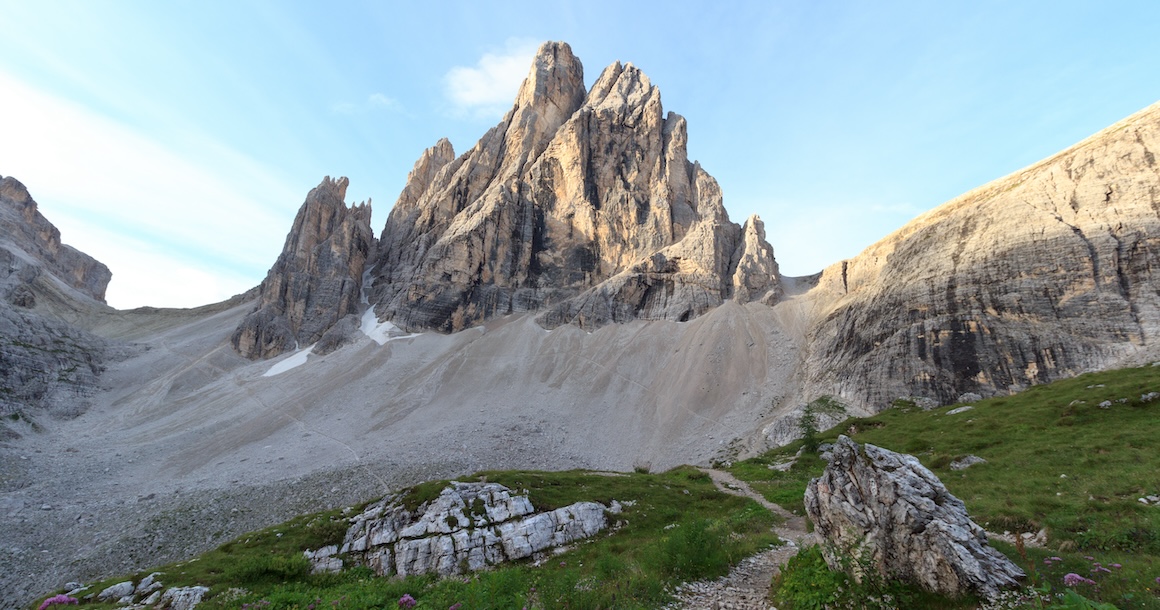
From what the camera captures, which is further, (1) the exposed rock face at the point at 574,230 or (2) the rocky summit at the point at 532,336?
(1) the exposed rock face at the point at 574,230

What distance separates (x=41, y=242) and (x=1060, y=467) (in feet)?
729

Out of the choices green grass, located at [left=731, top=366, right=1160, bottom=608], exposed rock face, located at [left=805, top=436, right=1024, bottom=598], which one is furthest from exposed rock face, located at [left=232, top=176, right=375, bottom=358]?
exposed rock face, located at [left=805, top=436, right=1024, bottom=598]

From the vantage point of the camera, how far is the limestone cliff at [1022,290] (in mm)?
52312

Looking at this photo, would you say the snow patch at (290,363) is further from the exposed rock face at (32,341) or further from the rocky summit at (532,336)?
the exposed rock face at (32,341)

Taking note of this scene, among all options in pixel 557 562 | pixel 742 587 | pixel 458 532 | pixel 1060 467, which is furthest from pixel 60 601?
pixel 1060 467

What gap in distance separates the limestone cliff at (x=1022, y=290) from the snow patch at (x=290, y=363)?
310ft

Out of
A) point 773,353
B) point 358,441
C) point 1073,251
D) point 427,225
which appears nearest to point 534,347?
point 358,441

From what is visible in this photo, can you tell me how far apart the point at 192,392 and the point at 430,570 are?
88.4 m

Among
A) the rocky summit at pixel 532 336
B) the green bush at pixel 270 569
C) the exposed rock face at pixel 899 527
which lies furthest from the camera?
the rocky summit at pixel 532 336

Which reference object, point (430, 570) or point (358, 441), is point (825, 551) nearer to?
point (430, 570)

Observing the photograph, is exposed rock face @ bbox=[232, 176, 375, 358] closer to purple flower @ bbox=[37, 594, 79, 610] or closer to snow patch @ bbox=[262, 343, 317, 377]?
snow patch @ bbox=[262, 343, 317, 377]

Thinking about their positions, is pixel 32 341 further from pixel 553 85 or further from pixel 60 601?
pixel 553 85

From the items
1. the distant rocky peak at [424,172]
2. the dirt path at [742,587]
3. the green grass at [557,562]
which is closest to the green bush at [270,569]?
the green grass at [557,562]

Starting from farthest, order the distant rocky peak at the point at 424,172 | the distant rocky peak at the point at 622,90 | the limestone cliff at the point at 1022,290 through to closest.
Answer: the distant rocky peak at the point at 424,172 < the distant rocky peak at the point at 622,90 < the limestone cliff at the point at 1022,290
